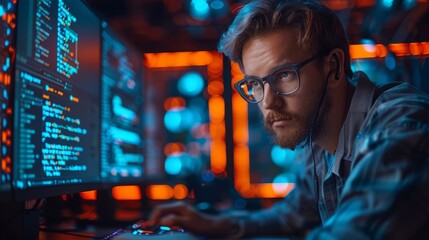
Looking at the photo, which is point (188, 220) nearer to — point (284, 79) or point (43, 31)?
point (284, 79)

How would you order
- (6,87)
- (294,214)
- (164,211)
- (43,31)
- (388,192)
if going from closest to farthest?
1. (388,192)
2. (6,87)
3. (43,31)
4. (164,211)
5. (294,214)

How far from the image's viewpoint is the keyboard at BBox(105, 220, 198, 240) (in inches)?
36.6

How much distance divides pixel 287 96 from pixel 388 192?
402 millimetres

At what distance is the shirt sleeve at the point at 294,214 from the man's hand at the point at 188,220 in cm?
10

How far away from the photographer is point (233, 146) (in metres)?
2.84

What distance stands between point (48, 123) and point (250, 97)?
1.64 feet

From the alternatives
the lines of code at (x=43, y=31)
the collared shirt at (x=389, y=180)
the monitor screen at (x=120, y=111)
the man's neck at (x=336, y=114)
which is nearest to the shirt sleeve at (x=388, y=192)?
the collared shirt at (x=389, y=180)

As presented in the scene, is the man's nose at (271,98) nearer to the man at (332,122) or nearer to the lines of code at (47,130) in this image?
the man at (332,122)

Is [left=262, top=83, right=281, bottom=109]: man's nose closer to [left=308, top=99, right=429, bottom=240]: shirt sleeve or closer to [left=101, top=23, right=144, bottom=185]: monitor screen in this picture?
[left=308, top=99, right=429, bottom=240]: shirt sleeve

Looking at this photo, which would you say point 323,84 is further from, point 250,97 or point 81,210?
point 81,210

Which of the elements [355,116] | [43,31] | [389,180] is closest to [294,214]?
[355,116]

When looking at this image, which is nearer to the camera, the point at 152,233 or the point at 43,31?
the point at 43,31

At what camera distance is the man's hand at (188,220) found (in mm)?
1058

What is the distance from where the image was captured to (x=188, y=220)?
109cm
